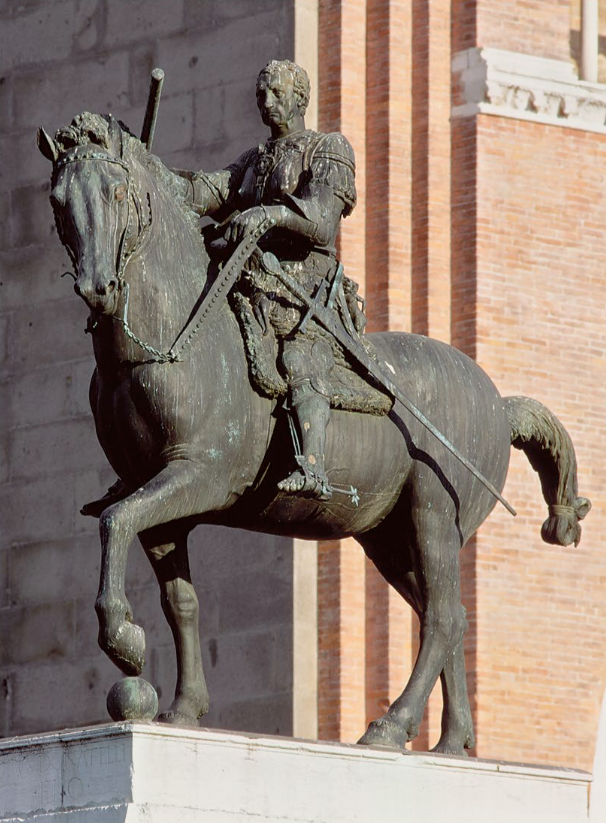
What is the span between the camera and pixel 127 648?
9641 millimetres

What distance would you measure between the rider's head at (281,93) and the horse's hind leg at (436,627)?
1.80 m

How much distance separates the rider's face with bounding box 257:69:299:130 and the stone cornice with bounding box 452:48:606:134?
19.9 ft

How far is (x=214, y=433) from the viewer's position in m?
10.0

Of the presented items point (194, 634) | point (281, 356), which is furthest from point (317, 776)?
point (281, 356)

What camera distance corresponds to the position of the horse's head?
31.5 ft

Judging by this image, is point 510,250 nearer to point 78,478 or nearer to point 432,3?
point 432,3

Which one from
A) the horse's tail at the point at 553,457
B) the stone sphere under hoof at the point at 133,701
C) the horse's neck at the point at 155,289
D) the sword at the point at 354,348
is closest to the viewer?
the stone sphere under hoof at the point at 133,701

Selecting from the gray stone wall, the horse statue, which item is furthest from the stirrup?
the gray stone wall

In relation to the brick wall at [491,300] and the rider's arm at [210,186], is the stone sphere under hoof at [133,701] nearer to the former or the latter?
the rider's arm at [210,186]

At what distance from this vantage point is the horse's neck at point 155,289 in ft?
32.4

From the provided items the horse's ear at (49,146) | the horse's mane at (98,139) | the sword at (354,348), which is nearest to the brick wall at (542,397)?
the sword at (354,348)

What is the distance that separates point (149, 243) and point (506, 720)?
6.66 meters

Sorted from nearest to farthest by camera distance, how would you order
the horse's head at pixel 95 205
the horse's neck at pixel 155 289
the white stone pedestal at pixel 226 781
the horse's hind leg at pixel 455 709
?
the white stone pedestal at pixel 226 781
the horse's head at pixel 95 205
the horse's neck at pixel 155 289
the horse's hind leg at pixel 455 709

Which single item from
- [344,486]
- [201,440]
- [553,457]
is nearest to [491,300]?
[553,457]
